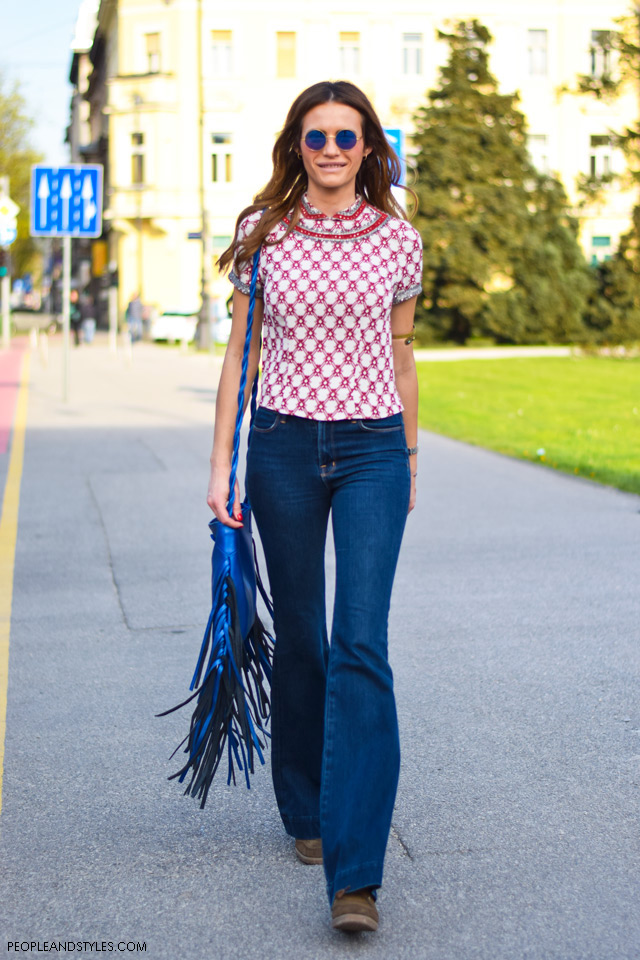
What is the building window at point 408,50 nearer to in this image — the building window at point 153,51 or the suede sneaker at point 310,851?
the building window at point 153,51

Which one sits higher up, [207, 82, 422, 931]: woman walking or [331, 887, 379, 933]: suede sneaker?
[207, 82, 422, 931]: woman walking

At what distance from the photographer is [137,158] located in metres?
56.6

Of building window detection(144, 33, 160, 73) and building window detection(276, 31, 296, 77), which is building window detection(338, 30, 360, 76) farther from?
building window detection(144, 33, 160, 73)

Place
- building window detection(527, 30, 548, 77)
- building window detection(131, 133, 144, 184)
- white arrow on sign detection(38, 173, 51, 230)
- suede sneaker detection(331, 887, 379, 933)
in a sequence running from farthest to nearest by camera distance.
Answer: building window detection(131, 133, 144, 184) → building window detection(527, 30, 548, 77) → white arrow on sign detection(38, 173, 51, 230) → suede sneaker detection(331, 887, 379, 933)

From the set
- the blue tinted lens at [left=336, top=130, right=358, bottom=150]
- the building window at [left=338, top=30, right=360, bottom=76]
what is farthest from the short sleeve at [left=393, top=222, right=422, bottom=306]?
the building window at [left=338, top=30, right=360, bottom=76]

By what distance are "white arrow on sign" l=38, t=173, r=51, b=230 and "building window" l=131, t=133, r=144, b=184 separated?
35867 mm

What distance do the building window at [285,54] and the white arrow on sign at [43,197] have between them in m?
36.0

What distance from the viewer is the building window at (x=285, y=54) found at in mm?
55281

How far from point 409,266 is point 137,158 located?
180 feet

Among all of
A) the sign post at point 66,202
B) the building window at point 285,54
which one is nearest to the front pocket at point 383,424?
the sign post at point 66,202

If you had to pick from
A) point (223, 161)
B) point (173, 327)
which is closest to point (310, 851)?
point (173, 327)

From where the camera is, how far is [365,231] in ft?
11.6

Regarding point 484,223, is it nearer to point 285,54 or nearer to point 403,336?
point 285,54

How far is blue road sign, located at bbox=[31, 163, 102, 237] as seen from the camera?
67.1ft
